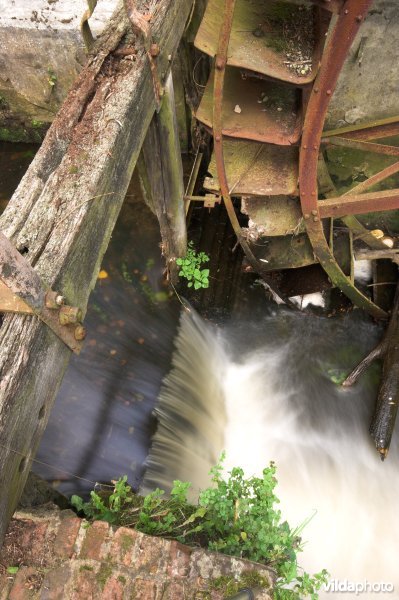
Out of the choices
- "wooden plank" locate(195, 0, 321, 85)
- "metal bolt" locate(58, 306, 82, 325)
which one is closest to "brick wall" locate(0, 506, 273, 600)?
"metal bolt" locate(58, 306, 82, 325)

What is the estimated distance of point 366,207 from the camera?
3.39 metres

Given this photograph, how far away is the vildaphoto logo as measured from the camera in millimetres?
3707

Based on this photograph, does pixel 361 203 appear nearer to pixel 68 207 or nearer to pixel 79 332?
pixel 68 207

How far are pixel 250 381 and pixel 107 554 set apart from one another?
2833 millimetres

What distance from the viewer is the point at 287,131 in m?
3.20

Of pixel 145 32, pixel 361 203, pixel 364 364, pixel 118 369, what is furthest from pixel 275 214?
pixel 118 369

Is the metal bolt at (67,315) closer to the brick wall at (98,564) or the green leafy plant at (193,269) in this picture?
the brick wall at (98,564)

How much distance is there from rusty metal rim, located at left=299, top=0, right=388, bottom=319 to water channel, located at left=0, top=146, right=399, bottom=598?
1.00 meters

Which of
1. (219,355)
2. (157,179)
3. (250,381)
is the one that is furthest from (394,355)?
(157,179)

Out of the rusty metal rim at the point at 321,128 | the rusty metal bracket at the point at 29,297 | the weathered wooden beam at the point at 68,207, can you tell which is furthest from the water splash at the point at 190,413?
the rusty metal bracket at the point at 29,297

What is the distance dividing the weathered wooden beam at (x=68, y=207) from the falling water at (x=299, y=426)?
2532 mm

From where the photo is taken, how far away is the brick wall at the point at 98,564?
1.90 meters

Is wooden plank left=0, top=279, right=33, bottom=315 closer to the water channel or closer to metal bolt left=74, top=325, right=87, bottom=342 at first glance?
metal bolt left=74, top=325, right=87, bottom=342

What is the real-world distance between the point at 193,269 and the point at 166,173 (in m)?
1.37
